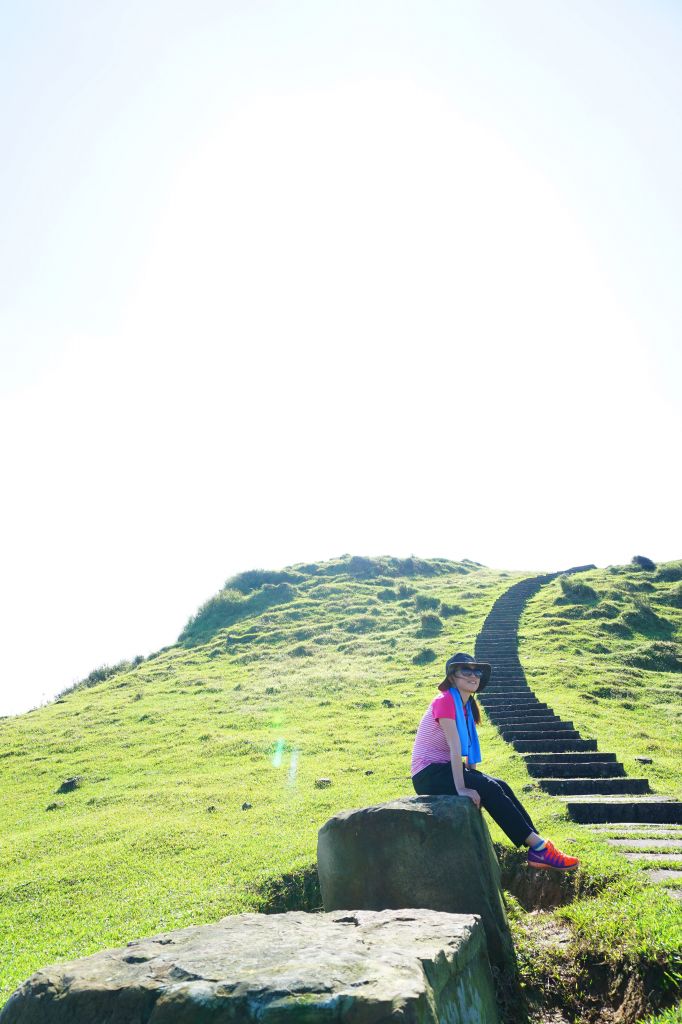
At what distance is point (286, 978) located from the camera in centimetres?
365

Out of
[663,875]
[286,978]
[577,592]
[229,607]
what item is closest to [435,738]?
[663,875]

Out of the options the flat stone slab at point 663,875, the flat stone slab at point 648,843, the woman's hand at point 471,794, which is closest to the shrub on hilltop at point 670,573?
the flat stone slab at point 648,843

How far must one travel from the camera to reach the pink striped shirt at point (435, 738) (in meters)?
7.15

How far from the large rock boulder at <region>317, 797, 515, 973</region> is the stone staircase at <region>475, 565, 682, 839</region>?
6.34 m

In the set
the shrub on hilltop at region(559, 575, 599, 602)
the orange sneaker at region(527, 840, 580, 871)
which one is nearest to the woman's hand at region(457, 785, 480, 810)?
the orange sneaker at region(527, 840, 580, 871)

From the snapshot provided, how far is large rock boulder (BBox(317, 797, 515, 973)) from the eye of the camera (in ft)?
20.2

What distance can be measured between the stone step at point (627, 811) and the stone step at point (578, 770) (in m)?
2.98

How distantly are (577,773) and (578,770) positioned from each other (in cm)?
8

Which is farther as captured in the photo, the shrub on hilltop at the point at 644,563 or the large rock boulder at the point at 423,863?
the shrub on hilltop at the point at 644,563

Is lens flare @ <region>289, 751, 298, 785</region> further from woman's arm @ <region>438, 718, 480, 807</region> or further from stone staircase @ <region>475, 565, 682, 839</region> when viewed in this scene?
woman's arm @ <region>438, 718, 480, 807</region>

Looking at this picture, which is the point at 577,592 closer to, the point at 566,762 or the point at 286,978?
the point at 566,762

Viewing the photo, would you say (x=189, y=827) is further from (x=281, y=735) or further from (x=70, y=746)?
(x=70, y=746)

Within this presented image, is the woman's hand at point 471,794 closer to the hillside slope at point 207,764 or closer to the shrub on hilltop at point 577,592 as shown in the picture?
the hillside slope at point 207,764

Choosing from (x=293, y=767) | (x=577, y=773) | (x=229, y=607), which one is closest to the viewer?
(x=577, y=773)
